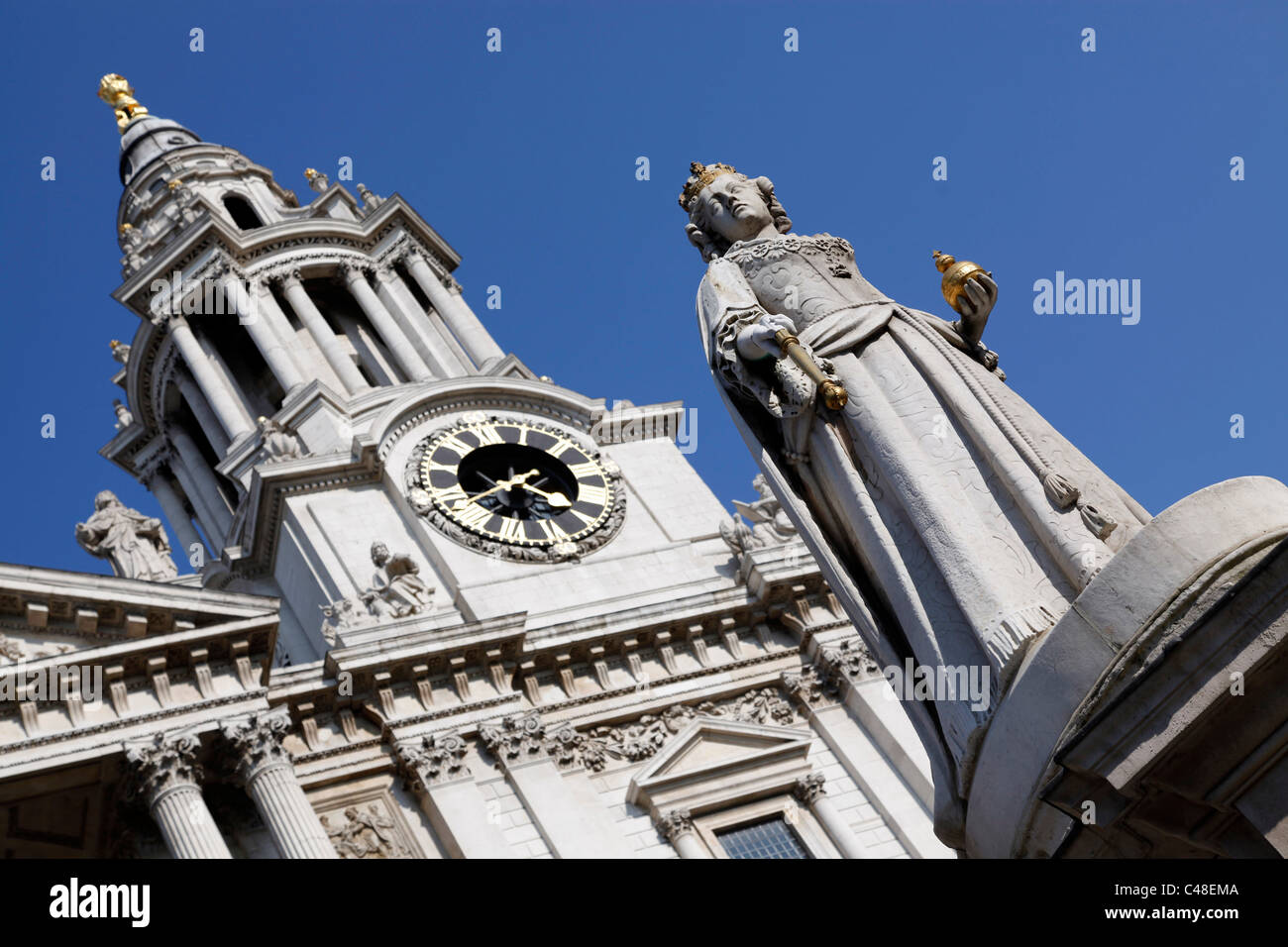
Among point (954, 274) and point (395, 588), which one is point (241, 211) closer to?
point (395, 588)

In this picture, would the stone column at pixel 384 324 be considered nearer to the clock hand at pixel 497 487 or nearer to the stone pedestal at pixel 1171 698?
the clock hand at pixel 497 487

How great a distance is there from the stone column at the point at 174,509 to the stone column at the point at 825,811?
777 inches

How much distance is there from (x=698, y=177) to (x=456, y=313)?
88.9 feet

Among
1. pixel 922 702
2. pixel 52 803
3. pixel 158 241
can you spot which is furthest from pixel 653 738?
pixel 158 241

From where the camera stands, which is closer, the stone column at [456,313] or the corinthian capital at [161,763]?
the corinthian capital at [161,763]

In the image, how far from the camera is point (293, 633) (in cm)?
3225

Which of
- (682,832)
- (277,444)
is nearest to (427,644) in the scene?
(682,832)

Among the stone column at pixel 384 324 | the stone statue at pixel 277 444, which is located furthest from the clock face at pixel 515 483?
the stone column at pixel 384 324

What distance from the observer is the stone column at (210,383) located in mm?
36969

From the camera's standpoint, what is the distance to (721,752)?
26250mm

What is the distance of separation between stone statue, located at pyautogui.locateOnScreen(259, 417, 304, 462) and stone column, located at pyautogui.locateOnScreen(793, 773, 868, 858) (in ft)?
41.6

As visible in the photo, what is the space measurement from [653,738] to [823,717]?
115 inches

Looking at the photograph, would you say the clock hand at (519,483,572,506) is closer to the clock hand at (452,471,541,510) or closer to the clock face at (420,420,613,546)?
the clock face at (420,420,613,546)
